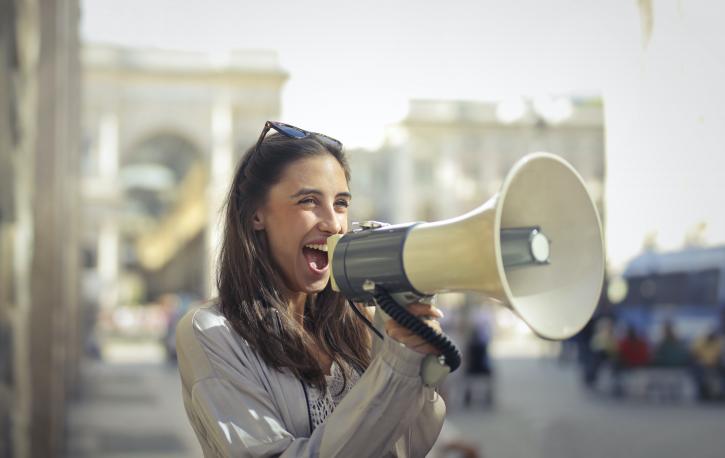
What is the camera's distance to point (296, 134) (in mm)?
1599

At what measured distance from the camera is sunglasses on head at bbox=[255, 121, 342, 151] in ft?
5.25

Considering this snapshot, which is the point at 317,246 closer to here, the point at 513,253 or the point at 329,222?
the point at 329,222

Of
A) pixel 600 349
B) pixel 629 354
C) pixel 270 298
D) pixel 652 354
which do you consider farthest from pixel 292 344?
pixel 600 349

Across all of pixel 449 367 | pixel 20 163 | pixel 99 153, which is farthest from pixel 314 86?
pixel 99 153

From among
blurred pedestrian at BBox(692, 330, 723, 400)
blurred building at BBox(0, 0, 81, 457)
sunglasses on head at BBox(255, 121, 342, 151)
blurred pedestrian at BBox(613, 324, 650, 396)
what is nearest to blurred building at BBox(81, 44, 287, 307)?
blurred pedestrian at BBox(613, 324, 650, 396)

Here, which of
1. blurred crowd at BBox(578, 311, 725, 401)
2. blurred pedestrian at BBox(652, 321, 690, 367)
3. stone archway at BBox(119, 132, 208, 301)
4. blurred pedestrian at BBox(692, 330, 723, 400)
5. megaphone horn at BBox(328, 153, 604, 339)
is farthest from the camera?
stone archway at BBox(119, 132, 208, 301)

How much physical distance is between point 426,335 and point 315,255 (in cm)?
36

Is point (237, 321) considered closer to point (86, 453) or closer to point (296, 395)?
point (296, 395)

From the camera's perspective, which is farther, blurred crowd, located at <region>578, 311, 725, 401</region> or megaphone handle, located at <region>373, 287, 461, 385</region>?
blurred crowd, located at <region>578, 311, 725, 401</region>

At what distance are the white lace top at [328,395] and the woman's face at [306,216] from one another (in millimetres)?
144

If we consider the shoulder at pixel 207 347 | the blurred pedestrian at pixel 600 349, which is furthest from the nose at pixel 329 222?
the blurred pedestrian at pixel 600 349

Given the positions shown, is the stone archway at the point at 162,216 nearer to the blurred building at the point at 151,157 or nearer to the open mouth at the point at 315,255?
the blurred building at the point at 151,157

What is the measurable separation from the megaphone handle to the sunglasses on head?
1.32 ft

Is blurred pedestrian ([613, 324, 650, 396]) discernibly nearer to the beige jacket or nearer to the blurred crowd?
the blurred crowd
